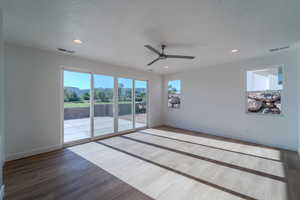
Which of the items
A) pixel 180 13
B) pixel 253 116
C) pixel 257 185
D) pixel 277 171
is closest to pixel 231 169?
pixel 257 185

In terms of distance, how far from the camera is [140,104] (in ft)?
19.8

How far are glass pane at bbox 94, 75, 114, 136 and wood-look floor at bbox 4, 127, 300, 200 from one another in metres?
1.06

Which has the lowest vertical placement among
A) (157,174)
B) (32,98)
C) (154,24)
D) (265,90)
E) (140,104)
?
(157,174)

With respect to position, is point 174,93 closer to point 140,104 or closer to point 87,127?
point 140,104

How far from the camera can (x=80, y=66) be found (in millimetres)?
4059

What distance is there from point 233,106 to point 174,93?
2.63m

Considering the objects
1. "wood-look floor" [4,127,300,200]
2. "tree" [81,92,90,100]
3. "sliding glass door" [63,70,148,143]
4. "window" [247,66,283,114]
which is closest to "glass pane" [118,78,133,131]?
"sliding glass door" [63,70,148,143]

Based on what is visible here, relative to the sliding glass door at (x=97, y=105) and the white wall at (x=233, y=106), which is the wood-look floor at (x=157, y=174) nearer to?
the white wall at (x=233, y=106)

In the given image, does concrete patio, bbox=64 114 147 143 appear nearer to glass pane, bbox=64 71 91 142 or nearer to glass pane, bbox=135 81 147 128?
glass pane, bbox=64 71 91 142

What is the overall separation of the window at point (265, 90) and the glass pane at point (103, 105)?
489 centimetres

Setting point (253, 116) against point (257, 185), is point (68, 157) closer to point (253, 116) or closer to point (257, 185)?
point (257, 185)

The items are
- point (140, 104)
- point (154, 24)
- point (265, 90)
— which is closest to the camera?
point (154, 24)

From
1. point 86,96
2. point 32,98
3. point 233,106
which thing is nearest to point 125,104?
point 86,96

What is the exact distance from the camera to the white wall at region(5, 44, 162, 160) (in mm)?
2986
